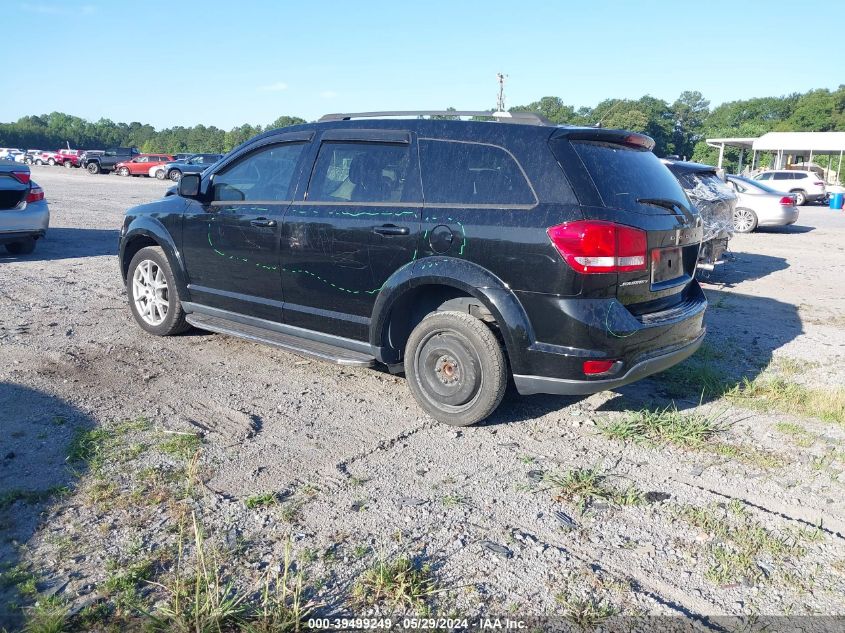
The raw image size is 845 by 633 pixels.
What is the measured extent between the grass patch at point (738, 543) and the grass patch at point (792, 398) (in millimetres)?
1779

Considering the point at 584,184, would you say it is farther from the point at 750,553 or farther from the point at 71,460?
the point at 71,460

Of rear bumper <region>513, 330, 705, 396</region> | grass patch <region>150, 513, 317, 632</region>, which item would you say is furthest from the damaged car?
grass patch <region>150, 513, 317, 632</region>

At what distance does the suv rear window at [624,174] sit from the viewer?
421cm

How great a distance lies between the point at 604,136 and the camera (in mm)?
4492

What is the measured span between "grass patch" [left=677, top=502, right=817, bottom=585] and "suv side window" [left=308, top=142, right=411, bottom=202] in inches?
105

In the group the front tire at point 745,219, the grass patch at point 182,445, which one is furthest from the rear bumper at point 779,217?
the grass patch at point 182,445

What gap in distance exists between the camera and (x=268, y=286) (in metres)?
5.42

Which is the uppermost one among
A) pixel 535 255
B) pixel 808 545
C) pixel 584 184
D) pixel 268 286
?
pixel 584 184

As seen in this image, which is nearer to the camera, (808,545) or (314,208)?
(808,545)

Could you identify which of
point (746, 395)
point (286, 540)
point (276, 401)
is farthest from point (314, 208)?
point (746, 395)

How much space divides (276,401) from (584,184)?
2524 mm

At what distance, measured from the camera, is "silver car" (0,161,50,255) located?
10141 mm

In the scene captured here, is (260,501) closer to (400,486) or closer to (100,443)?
(400,486)

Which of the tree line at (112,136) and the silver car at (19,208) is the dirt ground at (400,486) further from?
the tree line at (112,136)
